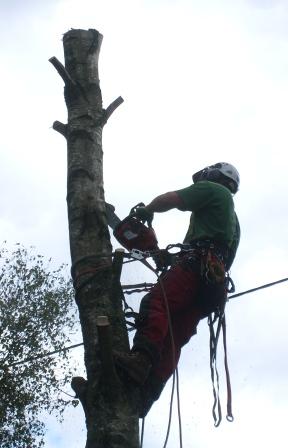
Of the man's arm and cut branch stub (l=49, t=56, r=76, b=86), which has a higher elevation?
cut branch stub (l=49, t=56, r=76, b=86)

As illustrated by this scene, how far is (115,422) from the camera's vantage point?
2.66 m

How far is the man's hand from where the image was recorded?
150 inches

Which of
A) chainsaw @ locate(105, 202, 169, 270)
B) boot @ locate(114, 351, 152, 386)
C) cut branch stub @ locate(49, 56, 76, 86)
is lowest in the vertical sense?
boot @ locate(114, 351, 152, 386)

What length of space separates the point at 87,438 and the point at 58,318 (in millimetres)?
13493

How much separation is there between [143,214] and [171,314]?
0.59 metres

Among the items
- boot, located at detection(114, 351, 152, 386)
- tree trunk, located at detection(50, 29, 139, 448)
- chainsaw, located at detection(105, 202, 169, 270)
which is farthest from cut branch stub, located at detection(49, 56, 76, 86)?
boot, located at detection(114, 351, 152, 386)

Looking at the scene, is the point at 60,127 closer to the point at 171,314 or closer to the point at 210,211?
the point at 210,211

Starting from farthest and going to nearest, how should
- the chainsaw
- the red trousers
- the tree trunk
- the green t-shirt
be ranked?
the green t-shirt
the chainsaw
the red trousers
the tree trunk

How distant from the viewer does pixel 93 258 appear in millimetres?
3217

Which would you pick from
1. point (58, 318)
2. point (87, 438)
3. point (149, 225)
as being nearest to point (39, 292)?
point (58, 318)

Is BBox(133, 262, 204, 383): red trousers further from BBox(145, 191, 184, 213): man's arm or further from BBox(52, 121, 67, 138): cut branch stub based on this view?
BBox(52, 121, 67, 138): cut branch stub

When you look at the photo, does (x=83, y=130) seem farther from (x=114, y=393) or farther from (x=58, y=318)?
(x=58, y=318)

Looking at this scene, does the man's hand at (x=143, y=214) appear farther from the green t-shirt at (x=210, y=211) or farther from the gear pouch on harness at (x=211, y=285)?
the gear pouch on harness at (x=211, y=285)

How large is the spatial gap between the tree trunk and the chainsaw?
35cm
